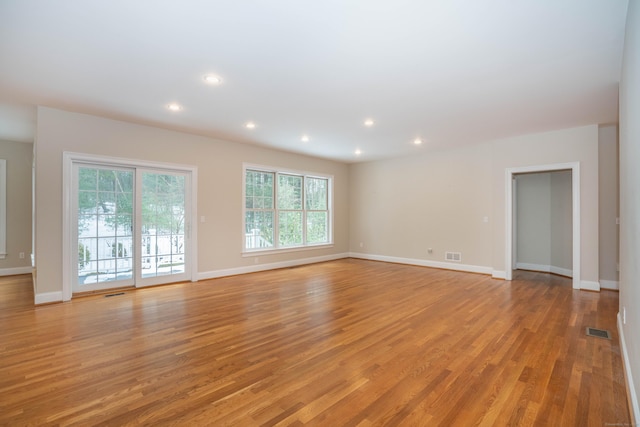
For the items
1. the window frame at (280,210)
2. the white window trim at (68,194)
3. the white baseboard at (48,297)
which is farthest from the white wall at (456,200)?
the white baseboard at (48,297)

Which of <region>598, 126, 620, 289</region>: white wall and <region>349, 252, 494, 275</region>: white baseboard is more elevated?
<region>598, 126, 620, 289</region>: white wall

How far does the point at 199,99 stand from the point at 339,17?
2.39 metres

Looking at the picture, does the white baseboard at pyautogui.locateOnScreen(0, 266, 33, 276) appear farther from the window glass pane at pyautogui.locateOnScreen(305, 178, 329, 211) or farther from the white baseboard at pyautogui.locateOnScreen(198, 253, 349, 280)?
the window glass pane at pyautogui.locateOnScreen(305, 178, 329, 211)

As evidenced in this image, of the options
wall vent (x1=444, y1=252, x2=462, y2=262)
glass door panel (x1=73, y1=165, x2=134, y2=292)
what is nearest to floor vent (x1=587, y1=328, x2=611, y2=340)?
wall vent (x1=444, y1=252, x2=462, y2=262)

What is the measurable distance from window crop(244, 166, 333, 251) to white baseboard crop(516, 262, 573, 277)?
462 cm

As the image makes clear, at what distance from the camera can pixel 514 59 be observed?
2955 millimetres

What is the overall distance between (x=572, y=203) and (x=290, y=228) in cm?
568

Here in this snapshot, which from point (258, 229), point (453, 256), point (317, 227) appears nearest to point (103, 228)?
point (258, 229)

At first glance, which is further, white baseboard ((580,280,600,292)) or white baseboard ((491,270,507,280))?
white baseboard ((491,270,507,280))

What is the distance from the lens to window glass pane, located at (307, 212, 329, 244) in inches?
321

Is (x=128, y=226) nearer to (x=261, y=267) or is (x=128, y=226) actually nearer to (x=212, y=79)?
(x=261, y=267)

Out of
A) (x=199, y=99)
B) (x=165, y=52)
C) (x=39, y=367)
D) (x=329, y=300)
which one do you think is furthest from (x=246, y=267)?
(x=165, y=52)

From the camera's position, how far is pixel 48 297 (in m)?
4.33

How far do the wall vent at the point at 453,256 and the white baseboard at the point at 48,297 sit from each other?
709 centimetres
